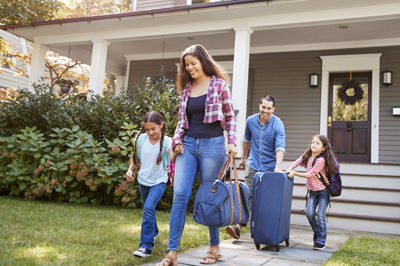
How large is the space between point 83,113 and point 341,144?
5.89 meters

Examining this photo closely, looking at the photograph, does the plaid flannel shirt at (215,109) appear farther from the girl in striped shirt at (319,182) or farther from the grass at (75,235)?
the girl in striped shirt at (319,182)

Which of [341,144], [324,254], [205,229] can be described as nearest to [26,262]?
[205,229]

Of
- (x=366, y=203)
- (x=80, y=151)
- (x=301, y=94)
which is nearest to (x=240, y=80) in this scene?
(x=301, y=94)

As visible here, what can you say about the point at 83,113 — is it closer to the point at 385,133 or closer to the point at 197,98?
the point at 197,98

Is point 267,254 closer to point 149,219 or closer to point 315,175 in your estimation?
point 315,175

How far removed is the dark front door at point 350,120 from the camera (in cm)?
834

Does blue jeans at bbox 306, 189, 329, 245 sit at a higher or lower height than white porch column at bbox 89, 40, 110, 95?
lower

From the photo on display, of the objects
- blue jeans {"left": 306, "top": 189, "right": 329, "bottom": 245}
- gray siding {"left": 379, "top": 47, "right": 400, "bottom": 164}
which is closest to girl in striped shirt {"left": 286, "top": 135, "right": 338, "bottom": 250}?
blue jeans {"left": 306, "top": 189, "right": 329, "bottom": 245}

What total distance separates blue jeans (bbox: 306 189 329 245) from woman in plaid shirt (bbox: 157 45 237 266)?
1.42 meters

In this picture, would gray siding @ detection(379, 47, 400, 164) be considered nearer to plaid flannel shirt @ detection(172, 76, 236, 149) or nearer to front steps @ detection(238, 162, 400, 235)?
front steps @ detection(238, 162, 400, 235)

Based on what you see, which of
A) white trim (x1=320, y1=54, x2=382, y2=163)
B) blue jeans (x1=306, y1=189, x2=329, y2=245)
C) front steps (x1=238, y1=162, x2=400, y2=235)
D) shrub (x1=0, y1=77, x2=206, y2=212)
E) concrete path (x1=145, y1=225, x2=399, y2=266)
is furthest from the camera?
white trim (x1=320, y1=54, x2=382, y2=163)

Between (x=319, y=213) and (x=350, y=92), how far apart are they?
5632mm

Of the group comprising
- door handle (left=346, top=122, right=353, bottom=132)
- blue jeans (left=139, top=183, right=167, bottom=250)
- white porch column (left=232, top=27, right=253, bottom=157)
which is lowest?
blue jeans (left=139, top=183, right=167, bottom=250)

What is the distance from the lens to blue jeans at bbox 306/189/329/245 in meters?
3.82
